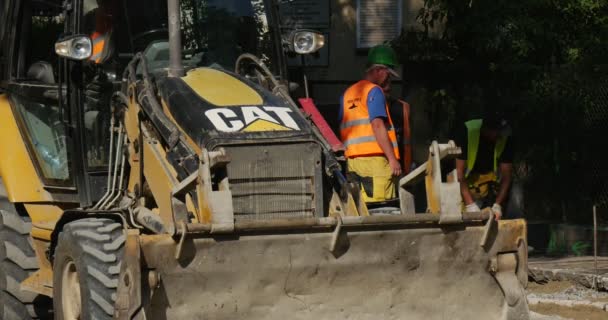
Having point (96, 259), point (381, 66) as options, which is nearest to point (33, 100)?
point (96, 259)

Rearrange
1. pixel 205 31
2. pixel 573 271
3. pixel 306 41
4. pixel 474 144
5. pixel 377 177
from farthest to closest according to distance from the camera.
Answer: pixel 573 271 < pixel 474 144 < pixel 377 177 < pixel 306 41 < pixel 205 31

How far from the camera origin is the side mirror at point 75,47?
9.12 meters

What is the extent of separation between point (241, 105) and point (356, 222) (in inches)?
52.1

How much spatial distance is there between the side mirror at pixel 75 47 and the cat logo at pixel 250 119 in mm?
1035

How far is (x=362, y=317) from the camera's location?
8.37 meters

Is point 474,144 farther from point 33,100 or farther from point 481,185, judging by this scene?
point 33,100

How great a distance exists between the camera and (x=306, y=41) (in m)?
10.2

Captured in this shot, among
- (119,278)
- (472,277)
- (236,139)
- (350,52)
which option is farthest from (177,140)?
(350,52)

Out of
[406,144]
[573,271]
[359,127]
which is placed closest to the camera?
[359,127]

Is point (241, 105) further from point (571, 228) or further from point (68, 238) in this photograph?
point (571, 228)

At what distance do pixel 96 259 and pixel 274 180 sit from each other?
1.26 m

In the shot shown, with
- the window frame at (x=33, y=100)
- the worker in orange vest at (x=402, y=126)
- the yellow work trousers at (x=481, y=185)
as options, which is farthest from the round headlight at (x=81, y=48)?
the yellow work trousers at (x=481, y=185)

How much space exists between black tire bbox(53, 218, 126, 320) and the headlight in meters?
2.18

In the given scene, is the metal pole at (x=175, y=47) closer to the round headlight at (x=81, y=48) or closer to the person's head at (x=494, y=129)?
the round headlight at (x=81, y=48)
